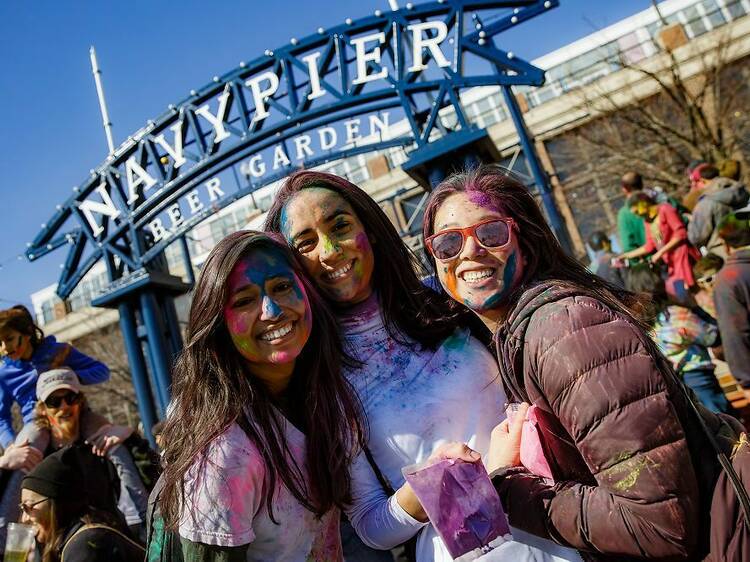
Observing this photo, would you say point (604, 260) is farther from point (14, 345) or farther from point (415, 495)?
point (14, 345)

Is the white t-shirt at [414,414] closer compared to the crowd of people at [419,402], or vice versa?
the crowd of people at [419,402]

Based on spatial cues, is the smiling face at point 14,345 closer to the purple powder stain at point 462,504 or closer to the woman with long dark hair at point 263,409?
the woman with long dark hair at point 263,409

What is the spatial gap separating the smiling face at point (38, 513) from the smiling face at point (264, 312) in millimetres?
1604

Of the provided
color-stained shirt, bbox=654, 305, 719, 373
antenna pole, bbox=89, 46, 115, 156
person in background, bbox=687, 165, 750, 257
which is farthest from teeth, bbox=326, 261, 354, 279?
antenna pole, bbox=89, 46, 115, 156

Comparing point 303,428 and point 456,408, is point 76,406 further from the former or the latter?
point 456,408

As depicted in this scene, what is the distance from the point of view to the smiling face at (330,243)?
1.97 metres

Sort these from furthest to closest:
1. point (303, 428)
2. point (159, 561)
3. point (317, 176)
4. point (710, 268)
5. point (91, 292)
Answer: point (91, 292) → point (710, 268) → point (317, 176) → point (303, 428) → point (159, 561)

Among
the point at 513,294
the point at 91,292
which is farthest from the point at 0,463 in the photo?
the point at 91,292

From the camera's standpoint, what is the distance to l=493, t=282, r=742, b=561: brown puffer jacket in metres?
1.19

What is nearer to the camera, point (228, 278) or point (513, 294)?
point (513, 294)

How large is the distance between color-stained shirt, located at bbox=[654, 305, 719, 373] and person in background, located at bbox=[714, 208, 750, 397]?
1.66 ft

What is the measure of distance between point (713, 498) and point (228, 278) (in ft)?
4.59

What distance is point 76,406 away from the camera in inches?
136

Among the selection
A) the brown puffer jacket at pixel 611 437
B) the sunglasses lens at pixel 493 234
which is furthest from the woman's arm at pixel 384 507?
the sunglasses lens at pixel 493 234
